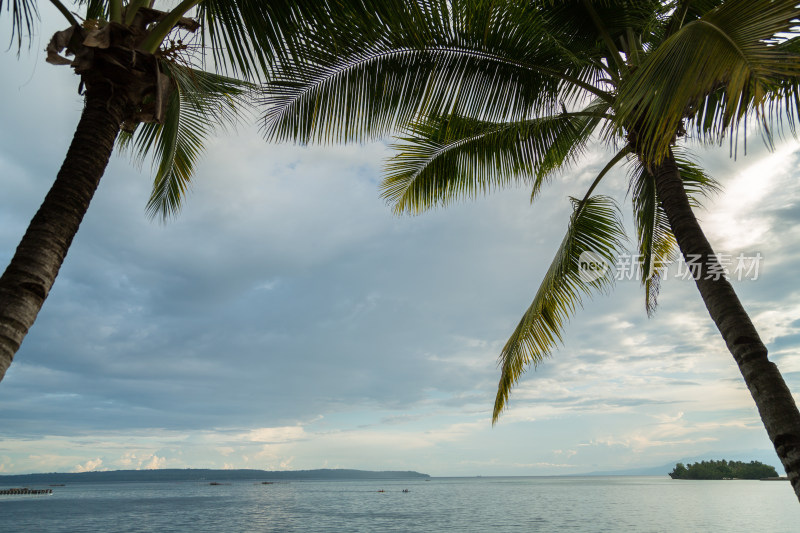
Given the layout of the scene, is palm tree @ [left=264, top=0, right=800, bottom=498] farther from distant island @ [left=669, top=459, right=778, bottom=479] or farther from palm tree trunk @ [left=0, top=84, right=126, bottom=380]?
distant island @ [left=669, top=459, right=778, bottom=479]

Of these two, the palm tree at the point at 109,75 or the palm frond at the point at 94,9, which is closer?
the palm tree at the point at 109,75

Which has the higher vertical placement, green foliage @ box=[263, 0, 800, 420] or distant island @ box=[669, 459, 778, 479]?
distant island @ box=[669, 459, 778, 479]

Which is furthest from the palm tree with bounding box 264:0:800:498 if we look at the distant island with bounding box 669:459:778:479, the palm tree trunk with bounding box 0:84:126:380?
the distant island with bounding box 669:459:778:479

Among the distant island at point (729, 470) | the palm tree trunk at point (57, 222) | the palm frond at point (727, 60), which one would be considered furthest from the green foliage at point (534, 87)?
the distant island at point (729, 470)

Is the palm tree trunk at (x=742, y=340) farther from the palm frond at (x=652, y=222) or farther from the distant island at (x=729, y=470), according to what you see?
the distant island at (x=729, y=470)

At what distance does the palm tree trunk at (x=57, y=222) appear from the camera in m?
2.77

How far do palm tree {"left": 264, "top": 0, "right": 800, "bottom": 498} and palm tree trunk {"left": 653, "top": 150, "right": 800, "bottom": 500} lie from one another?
0.04 ft

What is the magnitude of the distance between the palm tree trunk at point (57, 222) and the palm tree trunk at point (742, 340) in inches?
216

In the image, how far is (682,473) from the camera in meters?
154

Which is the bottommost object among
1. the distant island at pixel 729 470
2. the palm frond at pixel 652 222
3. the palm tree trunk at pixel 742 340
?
the palm tree trunk at pixel 742 340

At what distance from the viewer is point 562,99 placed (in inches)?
285

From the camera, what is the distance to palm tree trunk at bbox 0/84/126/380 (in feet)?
9.07

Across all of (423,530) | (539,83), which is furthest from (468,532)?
(539,83)

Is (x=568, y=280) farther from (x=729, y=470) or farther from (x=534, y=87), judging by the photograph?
(x=729, y=470)
